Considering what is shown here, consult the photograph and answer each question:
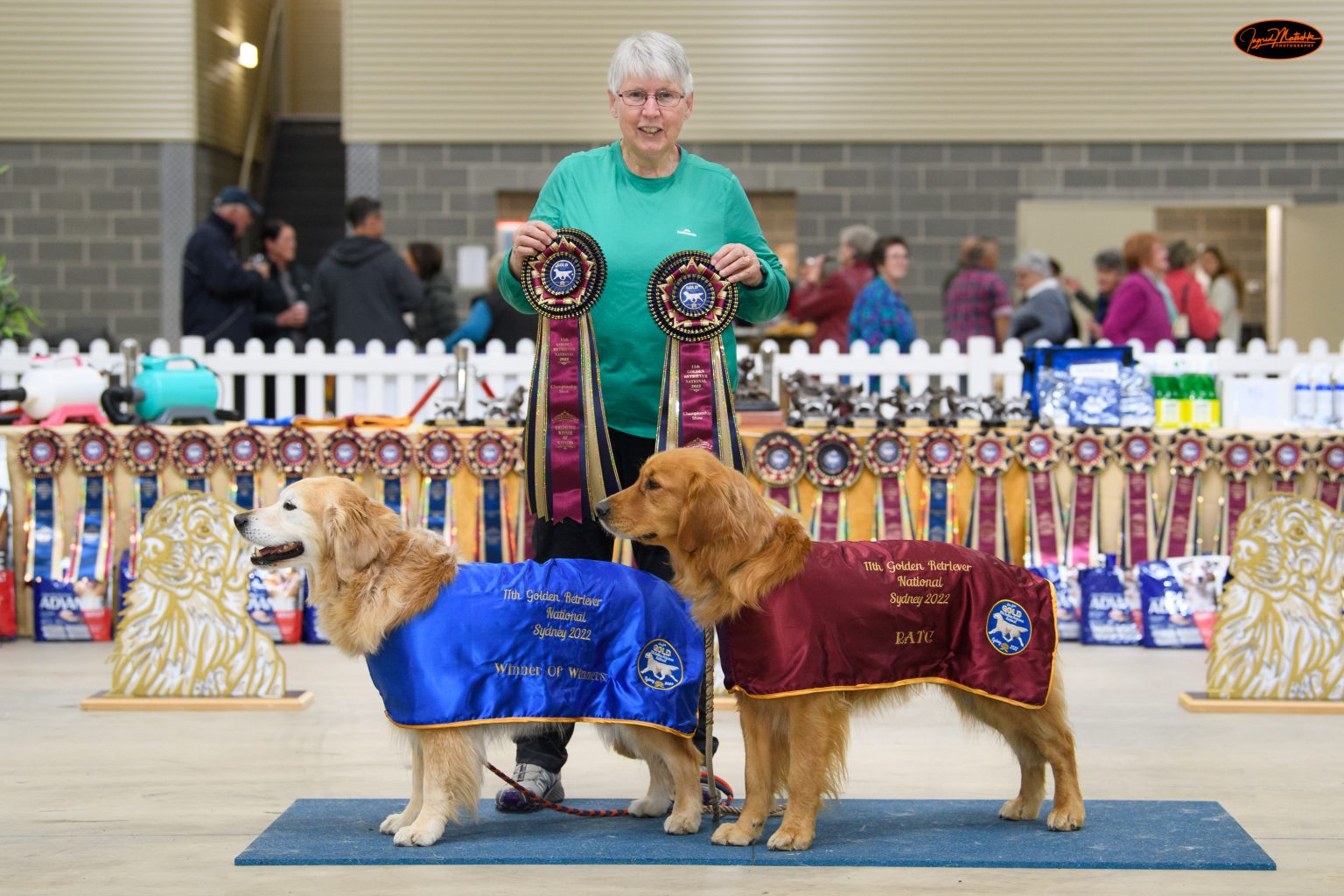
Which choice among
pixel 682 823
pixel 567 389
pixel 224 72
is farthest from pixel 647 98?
pixel 224 72

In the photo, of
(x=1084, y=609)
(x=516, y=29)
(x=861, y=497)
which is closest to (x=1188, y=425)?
(x=1084, y=609)

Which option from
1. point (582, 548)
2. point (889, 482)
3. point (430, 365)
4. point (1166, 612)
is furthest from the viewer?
point (430, 365)

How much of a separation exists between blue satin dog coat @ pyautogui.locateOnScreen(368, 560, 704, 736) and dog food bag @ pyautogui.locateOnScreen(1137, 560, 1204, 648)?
319cm

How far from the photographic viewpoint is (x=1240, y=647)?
503 centimetres

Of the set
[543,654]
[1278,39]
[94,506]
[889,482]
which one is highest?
[1278,39]

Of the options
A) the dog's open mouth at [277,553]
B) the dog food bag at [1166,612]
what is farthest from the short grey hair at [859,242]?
the dog's open mouth at [277,553]

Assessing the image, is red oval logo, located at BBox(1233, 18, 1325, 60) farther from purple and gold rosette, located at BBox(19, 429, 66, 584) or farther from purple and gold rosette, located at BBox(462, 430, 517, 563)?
purple and gold rosette, located at BBox(19, 429, 66, 584)

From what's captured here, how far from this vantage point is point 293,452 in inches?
250

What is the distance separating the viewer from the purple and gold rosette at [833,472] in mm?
6238

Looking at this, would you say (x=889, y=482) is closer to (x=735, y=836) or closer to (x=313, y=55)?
(x=735, y=836)

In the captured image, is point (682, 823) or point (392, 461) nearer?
point (682, 823)

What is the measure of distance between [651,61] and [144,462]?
3.56 meters

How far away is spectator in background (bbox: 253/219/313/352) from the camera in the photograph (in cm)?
937

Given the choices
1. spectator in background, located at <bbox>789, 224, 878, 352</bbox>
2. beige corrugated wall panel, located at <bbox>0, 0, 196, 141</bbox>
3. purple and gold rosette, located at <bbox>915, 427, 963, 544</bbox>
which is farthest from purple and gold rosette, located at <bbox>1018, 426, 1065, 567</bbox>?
beige corrugated wall panel, located at <bbox>0, 0, 196, 141</bbox>
